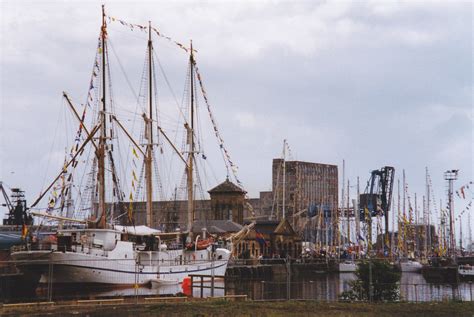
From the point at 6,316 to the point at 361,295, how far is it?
17.7 metres

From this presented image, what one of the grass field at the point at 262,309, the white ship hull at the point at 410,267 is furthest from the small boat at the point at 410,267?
the grass field at the point at 262,309

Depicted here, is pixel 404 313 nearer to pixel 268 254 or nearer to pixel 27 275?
pixel 27 275

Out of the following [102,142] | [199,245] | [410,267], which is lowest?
[410,267]

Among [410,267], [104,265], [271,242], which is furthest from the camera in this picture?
[271,242]

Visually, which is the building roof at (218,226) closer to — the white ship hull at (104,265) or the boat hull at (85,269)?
the white ship hull at (104,265)

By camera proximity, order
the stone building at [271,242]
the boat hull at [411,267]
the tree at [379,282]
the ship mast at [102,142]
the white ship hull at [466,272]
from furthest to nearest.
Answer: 1. the stone building at [271,242]
2. the boat hull at [411,267]
3. the white ship hull at [466,272]
4. the ship mast at [102,142]
5. the tree at [379,282]

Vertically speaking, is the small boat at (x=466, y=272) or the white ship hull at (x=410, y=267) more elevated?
the small boat at (x=466, y=272)

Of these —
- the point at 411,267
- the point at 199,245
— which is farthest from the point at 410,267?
the point at 199,245

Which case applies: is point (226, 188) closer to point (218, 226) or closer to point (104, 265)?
point (218, 226)

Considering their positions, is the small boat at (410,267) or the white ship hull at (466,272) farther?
the small boat at (410,267)

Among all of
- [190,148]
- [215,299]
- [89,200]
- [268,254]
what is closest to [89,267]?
[89,200]

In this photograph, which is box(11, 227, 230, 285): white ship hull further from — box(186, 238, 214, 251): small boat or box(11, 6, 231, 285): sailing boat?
box(186, 238, 214, 251): small boat

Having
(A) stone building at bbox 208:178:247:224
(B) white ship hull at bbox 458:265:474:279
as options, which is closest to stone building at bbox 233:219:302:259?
(A) stone building at bbox 208:178:247:224

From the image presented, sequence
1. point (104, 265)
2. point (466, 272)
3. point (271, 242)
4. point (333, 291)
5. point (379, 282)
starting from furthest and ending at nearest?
point (271, 242), point (466, 272), point (333, 291), point (104, 265), point (379, 282)
